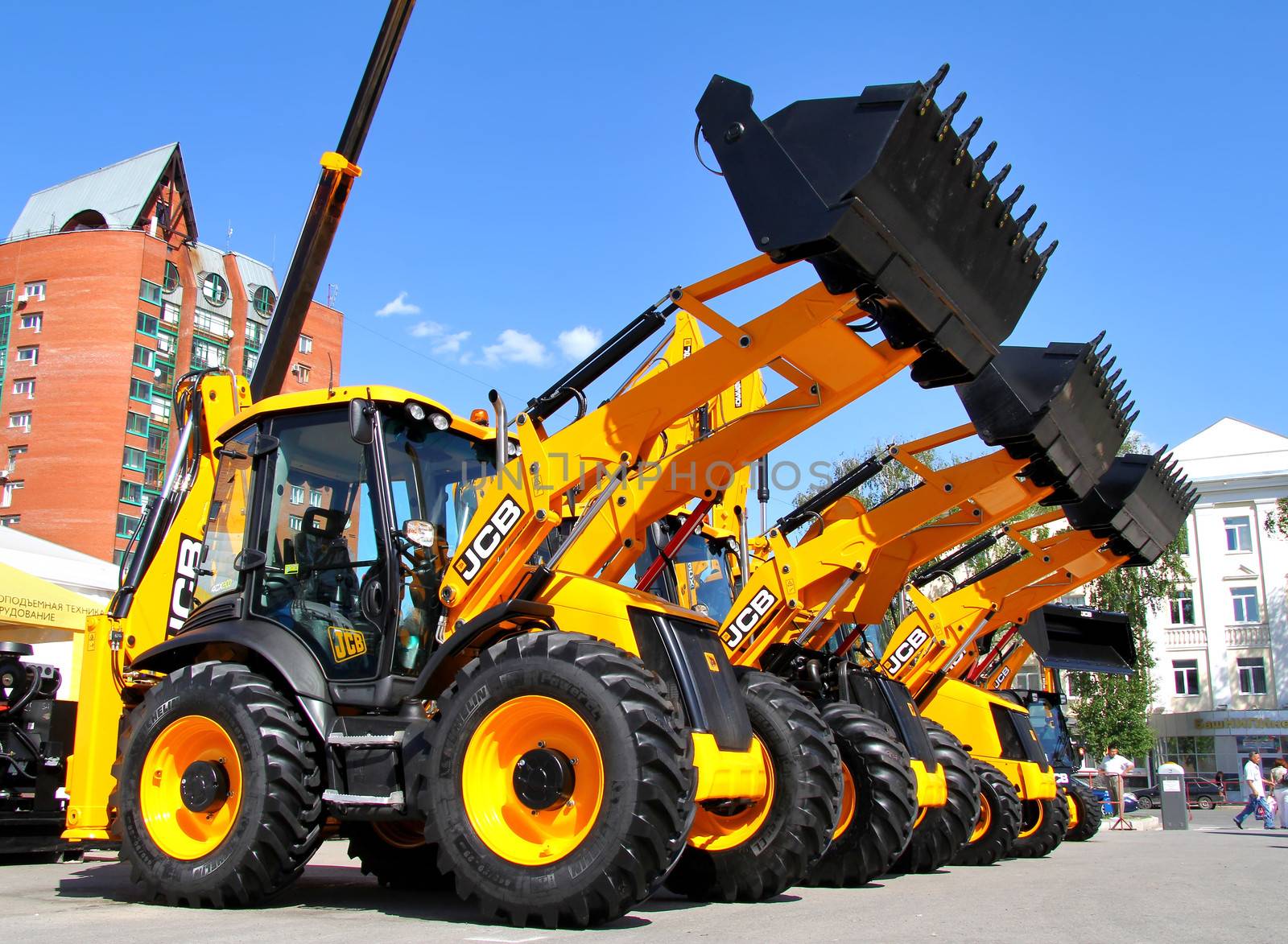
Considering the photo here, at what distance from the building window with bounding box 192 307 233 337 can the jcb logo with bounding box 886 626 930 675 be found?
50.8 metres

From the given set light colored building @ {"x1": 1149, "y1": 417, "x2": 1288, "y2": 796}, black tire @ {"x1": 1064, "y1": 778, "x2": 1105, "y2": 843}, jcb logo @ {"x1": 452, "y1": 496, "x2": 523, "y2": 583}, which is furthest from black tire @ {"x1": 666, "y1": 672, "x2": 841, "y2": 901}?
light colored building @ {"x1": 1149, "y1": 417, "x2": 1288, "y2": 796}

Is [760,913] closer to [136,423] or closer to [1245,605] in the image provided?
[1245,605]

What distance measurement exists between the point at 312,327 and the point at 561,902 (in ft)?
198

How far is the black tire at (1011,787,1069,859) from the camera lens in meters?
14.1

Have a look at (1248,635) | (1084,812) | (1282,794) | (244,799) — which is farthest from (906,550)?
(1248,635)

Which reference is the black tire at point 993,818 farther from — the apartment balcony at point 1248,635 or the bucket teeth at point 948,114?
the apartment balcony at point 1248,635

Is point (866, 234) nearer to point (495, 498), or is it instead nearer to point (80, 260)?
point (495, 498)

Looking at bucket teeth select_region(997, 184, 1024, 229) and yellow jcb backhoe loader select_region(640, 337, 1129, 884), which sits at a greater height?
bucket teeth select_region(997, 184, 1024, 229)

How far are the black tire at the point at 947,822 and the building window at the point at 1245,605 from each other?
39201 millimetres

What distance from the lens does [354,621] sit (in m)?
7.06

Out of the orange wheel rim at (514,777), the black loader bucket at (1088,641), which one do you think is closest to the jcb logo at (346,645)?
the orange wheel rim at (514,777)

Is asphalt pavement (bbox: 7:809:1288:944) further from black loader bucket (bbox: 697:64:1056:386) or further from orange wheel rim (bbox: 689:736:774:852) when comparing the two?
black loader bucket (bbox: 697:64:1056:386)

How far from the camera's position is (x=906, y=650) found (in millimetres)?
14531

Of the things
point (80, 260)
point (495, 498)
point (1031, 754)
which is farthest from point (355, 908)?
point (80, 260)
